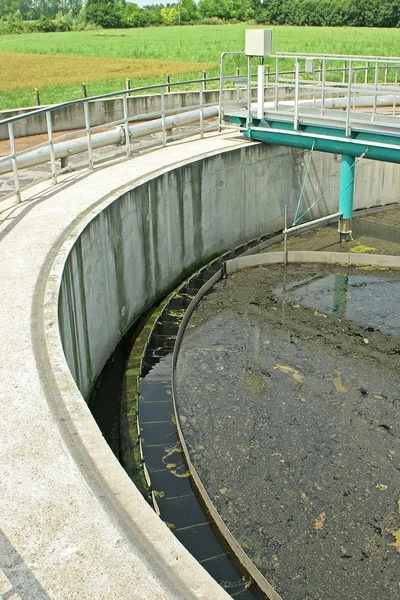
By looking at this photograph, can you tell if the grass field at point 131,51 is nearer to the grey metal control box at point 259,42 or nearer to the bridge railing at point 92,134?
the bridge railing at point 92,134

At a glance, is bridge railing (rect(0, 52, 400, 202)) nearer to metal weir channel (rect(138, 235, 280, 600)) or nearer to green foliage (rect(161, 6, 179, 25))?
metal weir channel (rect(138, 235, 280, 600))

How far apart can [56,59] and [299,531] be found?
4643cm

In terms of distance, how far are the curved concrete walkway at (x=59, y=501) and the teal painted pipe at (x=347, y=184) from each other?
875cm

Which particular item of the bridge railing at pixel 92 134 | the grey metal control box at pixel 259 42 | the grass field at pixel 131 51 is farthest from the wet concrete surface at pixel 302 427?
the grass field at pixel 131 51

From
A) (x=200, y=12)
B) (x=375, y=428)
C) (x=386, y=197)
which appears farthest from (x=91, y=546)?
(x=200, y=12)

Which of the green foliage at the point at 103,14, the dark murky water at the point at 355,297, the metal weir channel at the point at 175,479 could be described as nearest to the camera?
the metal weir channel at the point at 175,479

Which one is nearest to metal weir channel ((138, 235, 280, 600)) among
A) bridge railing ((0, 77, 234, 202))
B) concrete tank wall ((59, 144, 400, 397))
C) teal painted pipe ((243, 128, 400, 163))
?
concrete tank wall ((59, 144, 400, 397))

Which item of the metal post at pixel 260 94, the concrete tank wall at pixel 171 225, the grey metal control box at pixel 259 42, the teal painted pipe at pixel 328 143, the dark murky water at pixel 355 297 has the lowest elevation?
the dark murky water at pixel 355 297

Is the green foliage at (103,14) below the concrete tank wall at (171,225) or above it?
above

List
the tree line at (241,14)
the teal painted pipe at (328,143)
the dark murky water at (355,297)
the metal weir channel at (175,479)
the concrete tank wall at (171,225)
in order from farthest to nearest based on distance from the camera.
Result: the tree line at (241,14) < the teal painted pipe at (328,143) < the dark murky water at (355,297) < the concrete tank wall at (171,225) < the metal weir channel at (175,479)

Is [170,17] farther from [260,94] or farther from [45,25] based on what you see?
[260,94]

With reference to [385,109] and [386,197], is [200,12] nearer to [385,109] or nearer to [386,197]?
[385,109]

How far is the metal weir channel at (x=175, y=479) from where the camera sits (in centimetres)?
545

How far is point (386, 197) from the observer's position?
58.2ft
